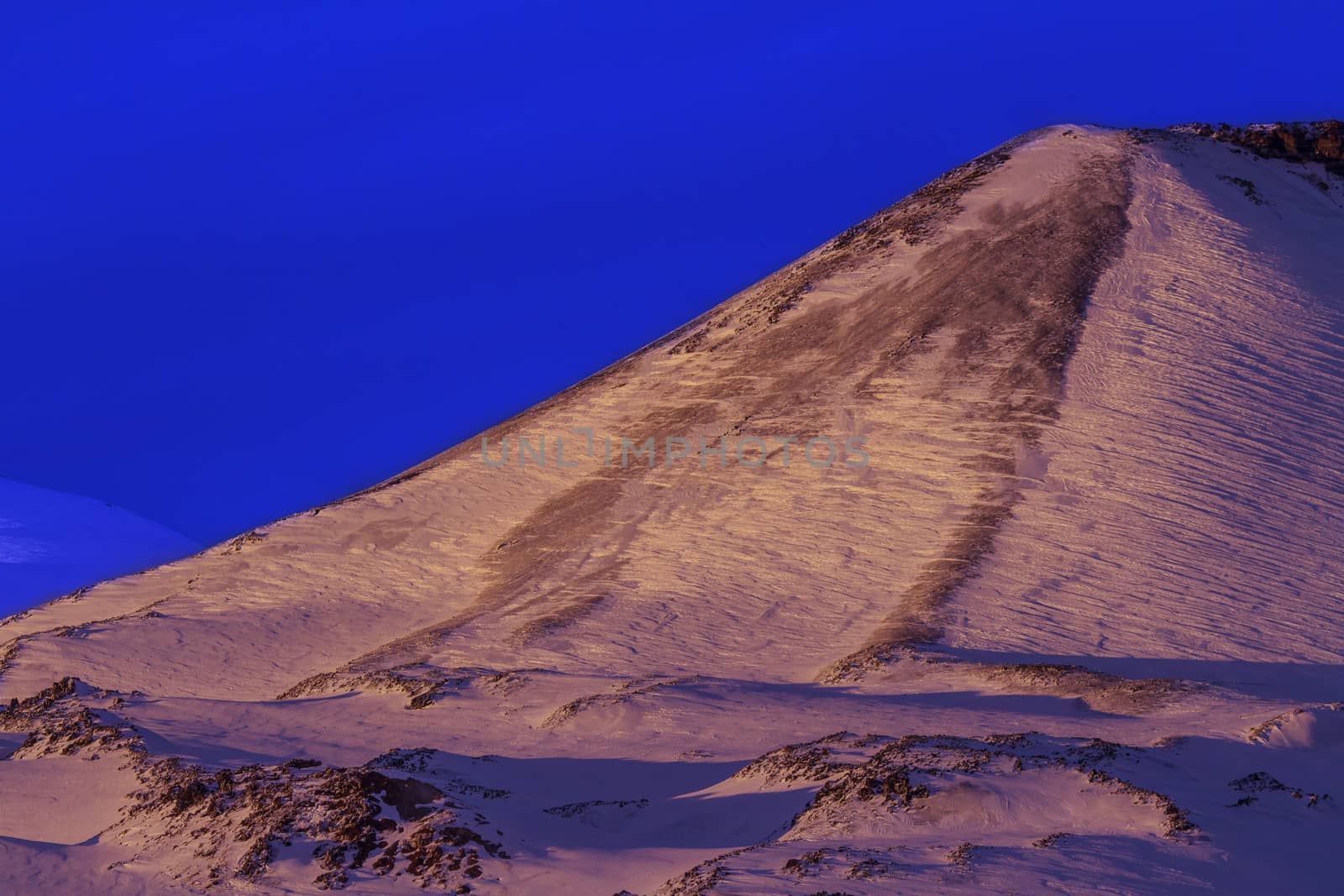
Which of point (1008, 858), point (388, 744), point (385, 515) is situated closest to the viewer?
point (1008, 858)

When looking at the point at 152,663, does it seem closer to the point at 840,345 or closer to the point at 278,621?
the point at 278,621

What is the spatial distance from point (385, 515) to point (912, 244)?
1189 centimetres

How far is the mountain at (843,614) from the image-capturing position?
381 inches

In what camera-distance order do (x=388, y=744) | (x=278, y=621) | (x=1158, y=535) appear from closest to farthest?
(x=388, y=744)
(x=1158, y=535)
(x=278, y=621)

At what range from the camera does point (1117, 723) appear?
12.7 metres

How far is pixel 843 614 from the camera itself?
18312mm

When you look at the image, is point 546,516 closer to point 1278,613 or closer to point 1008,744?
point 1278,613

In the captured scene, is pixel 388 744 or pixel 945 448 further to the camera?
pixel 945 448

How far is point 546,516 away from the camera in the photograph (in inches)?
936

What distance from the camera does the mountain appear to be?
9688 millimetres

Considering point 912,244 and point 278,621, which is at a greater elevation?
point 912,244

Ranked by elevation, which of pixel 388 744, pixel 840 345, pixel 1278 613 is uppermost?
pixel 840 345

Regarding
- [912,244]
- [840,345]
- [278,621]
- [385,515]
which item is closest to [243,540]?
[385,515]

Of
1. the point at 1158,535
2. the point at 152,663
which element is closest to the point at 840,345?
the point at 1158,535
